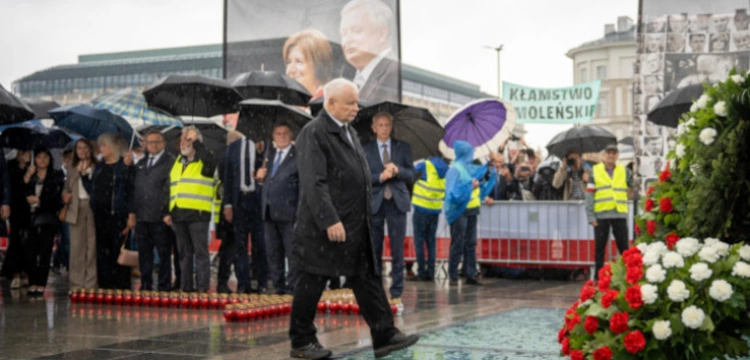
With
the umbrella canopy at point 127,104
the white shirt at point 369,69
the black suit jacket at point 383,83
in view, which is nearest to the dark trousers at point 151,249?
the umbrella canopy at point 127,104

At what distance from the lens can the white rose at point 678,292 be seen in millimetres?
5672

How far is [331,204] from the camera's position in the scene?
24.1ft

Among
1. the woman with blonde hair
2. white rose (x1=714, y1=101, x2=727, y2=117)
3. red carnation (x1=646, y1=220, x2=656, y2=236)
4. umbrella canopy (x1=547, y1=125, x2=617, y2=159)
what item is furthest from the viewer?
umbrella canopy (x1=547, y1=125, x2=617, y2=159)

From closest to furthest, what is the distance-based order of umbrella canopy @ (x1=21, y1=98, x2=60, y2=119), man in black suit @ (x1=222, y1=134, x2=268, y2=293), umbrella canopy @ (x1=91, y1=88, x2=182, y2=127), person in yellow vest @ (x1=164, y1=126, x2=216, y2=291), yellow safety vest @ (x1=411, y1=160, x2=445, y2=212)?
person in yellow vest @ (x1=164, y1=126, x2=216, y2=291)
man in black suit @ (x1=222, y1=134, x2=268, y2=293)
yellow safety vest @ (x1=411, y1=160, x2=445, y2=212)
umbrella canopy @ (x1=91, y1=88, x2=182, y2=127)
umbrella canopy @ (x1=21, y1=98, x2=60, y2=119)

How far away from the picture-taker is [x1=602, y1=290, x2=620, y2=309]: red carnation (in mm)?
5852

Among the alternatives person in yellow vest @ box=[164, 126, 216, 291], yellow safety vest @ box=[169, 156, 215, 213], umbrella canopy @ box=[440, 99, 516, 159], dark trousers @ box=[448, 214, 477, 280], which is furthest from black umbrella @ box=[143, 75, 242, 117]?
umbrella canopy @ box=[440, 99, 516, 159]

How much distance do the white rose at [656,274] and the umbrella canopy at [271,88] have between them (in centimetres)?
842

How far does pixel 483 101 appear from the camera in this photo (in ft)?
53.2

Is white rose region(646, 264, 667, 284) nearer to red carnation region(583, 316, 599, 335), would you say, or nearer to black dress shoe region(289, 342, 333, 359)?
red carnation region(583, 316, 599, 335)

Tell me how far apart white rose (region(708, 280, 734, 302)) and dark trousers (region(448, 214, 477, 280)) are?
9705 millimetres

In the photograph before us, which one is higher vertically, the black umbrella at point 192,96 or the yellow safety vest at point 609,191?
the black umbrella at point 192,96

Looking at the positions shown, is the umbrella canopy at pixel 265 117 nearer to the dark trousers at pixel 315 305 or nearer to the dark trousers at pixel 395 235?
the dark trousers at pixel 395 235

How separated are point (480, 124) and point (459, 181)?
1405 mm

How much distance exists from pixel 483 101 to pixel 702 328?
35.4ft
